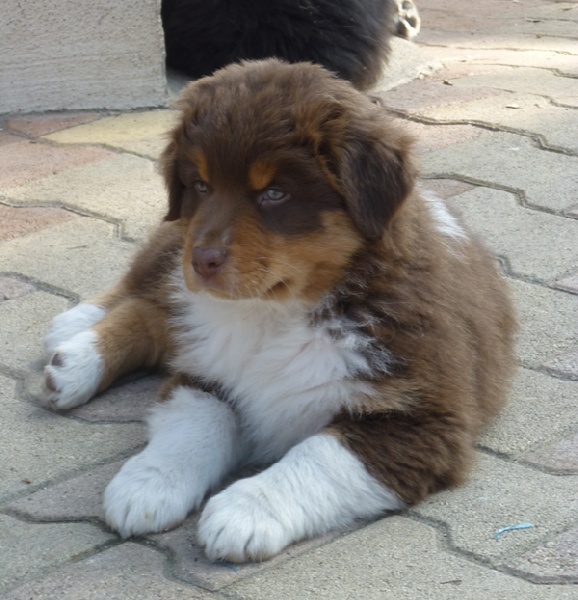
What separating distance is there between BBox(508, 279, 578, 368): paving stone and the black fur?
248 centimetres

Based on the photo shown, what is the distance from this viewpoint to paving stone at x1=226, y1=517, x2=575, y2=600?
2.66 m

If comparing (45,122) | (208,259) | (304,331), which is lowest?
(45,122)

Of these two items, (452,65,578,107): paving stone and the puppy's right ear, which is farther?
(452,65,578,107): paving stone

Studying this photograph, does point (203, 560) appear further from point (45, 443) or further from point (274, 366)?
point (45, 443)

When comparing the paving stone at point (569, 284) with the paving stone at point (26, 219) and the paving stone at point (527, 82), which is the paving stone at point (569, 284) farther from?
the paving stone at point (527, 82)

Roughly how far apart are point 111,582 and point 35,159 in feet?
10.9

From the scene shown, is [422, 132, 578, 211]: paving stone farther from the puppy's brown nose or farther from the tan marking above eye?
the puppy's brown nose

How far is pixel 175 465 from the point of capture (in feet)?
10.4

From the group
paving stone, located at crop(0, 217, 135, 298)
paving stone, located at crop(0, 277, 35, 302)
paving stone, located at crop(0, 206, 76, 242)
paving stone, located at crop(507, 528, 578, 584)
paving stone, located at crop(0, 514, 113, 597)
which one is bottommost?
paving stone, located at crop(0, 206, 76, 242)

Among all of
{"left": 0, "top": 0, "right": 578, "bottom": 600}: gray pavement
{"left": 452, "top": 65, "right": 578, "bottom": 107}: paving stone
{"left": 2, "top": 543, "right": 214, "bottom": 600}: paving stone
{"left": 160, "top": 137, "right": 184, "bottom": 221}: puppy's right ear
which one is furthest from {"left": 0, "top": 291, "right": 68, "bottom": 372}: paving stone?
{"left": 452, "top": 65, "right": 578, "bottom": 107}: paving stone

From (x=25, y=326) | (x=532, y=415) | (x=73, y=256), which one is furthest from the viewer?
(x=73, y=256)

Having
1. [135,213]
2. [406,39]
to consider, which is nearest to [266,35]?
[406,39]

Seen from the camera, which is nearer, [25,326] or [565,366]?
[565,366]

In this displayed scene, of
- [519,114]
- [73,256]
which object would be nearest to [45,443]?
[73,256]
